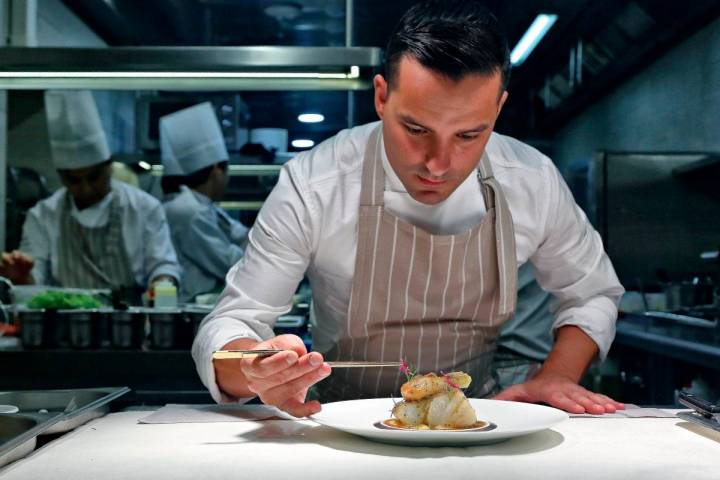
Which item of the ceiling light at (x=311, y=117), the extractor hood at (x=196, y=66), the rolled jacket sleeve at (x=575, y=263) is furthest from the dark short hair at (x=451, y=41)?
the ceiling light at (x=311, y=117)

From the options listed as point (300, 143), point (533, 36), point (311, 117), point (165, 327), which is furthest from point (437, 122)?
point (533, 36)

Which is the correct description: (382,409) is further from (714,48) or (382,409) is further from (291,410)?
(714,48)

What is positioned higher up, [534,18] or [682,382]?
[534,18]

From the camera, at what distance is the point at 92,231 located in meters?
4.64

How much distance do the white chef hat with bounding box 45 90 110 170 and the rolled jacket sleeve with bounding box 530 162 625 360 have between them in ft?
10.1

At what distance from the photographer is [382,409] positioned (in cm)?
136

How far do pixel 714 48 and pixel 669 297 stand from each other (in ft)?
4.51

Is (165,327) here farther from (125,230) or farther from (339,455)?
(339,455)

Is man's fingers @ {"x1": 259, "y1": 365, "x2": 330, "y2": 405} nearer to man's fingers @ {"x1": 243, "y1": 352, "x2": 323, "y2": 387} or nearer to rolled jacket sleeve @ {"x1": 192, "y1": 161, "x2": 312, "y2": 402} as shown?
man's fingers @ {"x1": 243, "y1": 352, "x2": 323, "y2": 387}

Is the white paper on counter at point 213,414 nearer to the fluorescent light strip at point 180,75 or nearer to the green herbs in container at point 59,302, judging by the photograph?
the fluorescent light strip at point 180,75

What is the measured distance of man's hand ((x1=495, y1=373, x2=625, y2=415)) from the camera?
1.41 meters

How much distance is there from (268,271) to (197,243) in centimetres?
319

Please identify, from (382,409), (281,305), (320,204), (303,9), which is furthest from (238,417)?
(303,9)

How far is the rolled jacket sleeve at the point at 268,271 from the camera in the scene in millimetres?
1622
